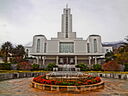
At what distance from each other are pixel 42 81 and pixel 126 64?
25.7 m

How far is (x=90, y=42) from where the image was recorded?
6600cm

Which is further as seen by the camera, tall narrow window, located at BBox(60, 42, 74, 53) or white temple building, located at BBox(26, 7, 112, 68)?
tall narrow window, located at BBox(60, 42, 74, 53)

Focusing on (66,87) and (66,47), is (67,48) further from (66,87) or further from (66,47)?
(66,87)

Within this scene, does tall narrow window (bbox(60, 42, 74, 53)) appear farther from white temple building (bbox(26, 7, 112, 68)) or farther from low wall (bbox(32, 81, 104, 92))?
low wall (bbox(32, 81, 104, 92))

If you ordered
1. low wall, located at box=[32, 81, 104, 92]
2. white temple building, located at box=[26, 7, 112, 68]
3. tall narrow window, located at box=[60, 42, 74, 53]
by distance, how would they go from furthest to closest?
tall narrow window, located at box=[60, 42, 74, 53], white temple building, located at box=[26, 7, 112, 68], low wall, located at box=[32, 81, 104, 92]

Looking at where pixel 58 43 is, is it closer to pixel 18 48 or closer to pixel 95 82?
pixel 18 48

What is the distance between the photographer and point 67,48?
57469mm

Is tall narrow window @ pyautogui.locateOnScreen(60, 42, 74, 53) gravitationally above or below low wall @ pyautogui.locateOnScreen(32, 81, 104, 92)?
above

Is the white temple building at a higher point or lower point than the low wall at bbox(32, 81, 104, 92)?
higher

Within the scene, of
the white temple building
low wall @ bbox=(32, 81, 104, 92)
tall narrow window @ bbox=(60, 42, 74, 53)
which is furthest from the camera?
tall narrow window @ bbox=(60, 42, 74, 53)

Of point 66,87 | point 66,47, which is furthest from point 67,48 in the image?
point 66,87

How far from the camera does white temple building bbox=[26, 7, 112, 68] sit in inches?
2027

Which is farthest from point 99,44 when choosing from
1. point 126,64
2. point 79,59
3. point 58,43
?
point 126,64

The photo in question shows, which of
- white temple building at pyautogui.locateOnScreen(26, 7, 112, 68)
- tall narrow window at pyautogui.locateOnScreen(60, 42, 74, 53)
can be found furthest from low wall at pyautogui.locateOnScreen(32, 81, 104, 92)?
tall narrow window at pyautogui.locateOnScreen(60, 42, 74, 53)
